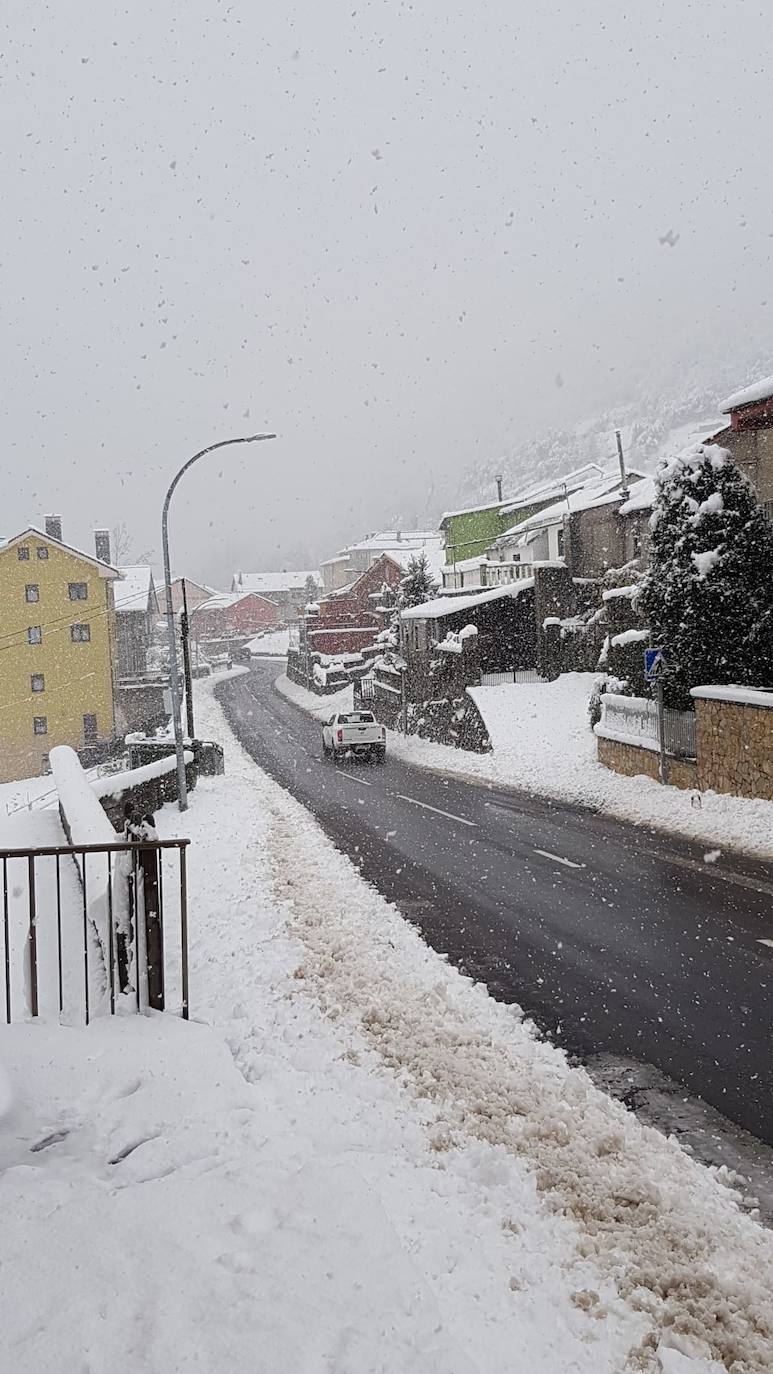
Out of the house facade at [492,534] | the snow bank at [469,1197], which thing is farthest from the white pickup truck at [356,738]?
the snow bank at [469,1197]

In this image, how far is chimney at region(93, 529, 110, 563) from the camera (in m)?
65.2

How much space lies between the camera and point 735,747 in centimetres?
1766

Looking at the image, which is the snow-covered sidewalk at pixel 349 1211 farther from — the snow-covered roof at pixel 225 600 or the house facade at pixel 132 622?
the snow-covered roof at pixel 225 600

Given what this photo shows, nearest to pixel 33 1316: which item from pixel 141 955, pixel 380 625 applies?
pixel 141 955

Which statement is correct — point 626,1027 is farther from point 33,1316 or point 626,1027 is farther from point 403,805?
point 403,805

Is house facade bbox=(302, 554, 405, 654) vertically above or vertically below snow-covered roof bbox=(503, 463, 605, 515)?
below

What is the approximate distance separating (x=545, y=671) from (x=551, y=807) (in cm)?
2150

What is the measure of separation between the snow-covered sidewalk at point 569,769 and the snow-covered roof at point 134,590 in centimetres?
2822

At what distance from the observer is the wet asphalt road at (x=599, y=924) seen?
23.5 ft

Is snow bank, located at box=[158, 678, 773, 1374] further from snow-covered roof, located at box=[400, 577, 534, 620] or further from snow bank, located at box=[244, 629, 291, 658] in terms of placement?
snow bank, located at box=[244, 629, 291, 658]

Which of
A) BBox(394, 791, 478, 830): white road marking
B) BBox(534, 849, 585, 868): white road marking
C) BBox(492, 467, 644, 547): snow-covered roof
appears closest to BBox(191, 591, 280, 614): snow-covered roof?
BBox(492, 467, 644, 547): snow-covered roof

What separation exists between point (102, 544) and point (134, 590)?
410 cm

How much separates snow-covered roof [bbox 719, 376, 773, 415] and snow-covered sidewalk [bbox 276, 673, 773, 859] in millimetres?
10241

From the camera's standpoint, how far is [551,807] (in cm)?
2066
